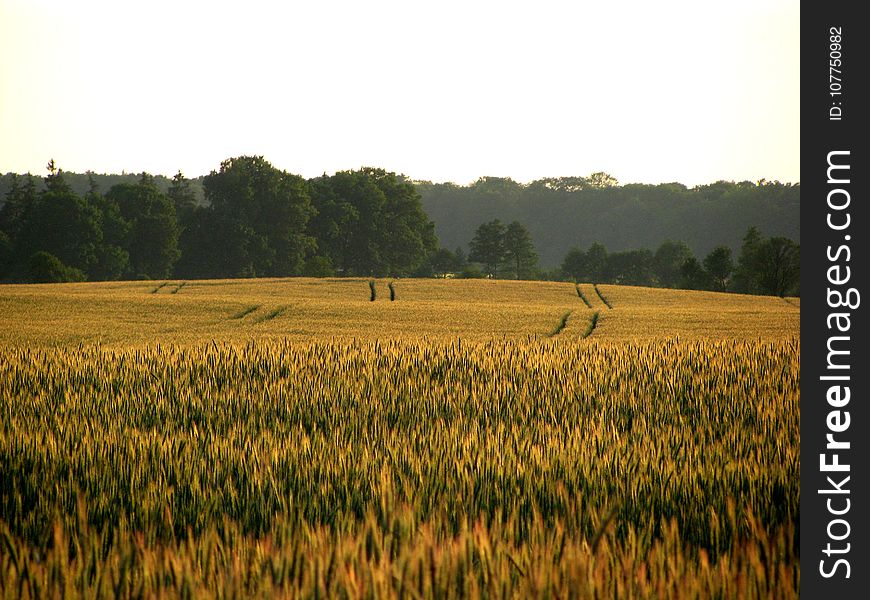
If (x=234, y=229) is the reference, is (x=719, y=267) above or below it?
below

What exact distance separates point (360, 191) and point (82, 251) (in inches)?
873

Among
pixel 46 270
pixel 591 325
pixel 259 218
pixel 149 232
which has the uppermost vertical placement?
pixel 259 218

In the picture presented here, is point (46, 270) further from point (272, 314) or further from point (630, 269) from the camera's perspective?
point (630, 269)

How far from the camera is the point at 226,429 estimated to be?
215 inches

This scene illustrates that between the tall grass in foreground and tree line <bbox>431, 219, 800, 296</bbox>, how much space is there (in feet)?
188

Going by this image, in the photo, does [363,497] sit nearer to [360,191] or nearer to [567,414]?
[567,414]

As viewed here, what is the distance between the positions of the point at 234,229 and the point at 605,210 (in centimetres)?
11845

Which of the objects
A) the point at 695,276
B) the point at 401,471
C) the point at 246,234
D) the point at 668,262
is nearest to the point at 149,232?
the point at 246,234

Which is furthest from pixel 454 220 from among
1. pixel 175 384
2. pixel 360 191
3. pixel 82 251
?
pixel 175 384

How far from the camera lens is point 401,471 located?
12.9 ft

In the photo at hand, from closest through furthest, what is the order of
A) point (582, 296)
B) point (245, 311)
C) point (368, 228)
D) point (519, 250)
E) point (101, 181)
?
1. point (245, 311)
2. point (582, 296)
3. point (368, 228)
4. point (519, 250)
5. point (101, 181)

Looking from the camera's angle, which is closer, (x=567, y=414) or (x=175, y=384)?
(x=567, y=414)
